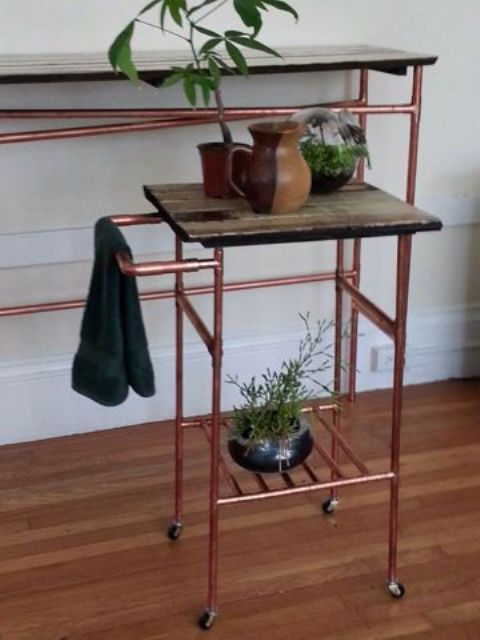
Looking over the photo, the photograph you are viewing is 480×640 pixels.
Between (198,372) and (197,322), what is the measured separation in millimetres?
834

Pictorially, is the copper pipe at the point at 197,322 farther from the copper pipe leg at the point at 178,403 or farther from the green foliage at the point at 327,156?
the green foliage at the point at 327,156

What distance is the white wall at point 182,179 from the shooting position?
2279 mm

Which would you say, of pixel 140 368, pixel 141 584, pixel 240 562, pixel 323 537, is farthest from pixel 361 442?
pixel 140 368

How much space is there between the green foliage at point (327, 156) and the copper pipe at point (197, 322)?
1.14ft

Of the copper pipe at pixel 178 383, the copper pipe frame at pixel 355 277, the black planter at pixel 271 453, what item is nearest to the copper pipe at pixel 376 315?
the black planter at pixel 271 453

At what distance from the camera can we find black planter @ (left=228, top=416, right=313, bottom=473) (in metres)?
1.81

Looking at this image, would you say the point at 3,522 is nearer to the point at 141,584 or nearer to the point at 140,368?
the point at 141,584

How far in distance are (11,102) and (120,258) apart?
0.81m

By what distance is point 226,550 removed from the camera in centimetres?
202

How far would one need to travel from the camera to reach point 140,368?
1687mm

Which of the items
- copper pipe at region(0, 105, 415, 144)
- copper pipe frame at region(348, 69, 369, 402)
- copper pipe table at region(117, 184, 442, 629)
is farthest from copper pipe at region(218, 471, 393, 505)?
copper pipe at region(0, 105, 415, 144)

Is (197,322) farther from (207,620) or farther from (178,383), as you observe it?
(207,620)

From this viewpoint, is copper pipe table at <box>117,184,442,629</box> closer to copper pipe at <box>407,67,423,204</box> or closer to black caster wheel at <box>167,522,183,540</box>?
black caster wheel at <box>167,522,183,540</box>

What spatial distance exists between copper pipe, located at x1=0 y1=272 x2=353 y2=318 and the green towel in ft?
1.57
